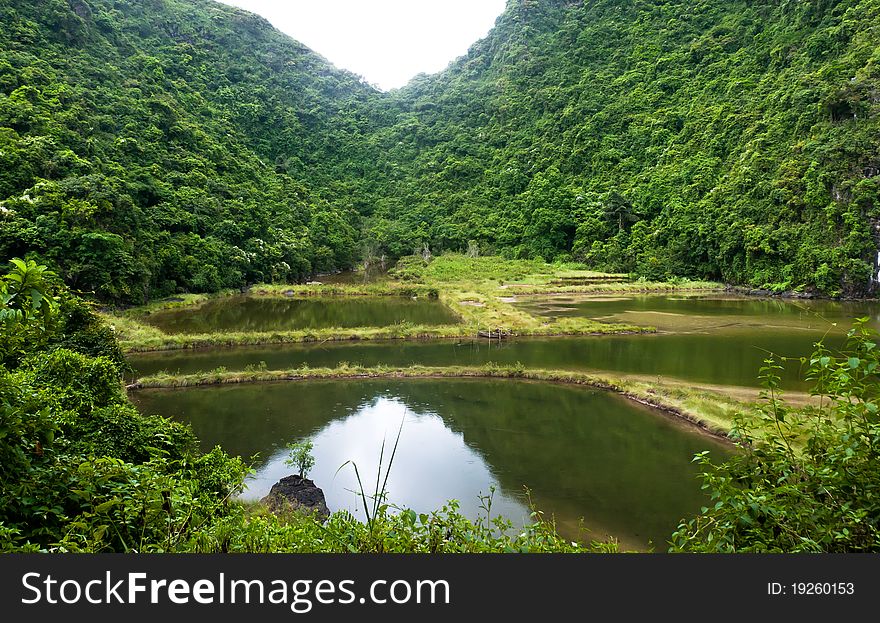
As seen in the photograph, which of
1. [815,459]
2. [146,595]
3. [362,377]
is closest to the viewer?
[146,595]

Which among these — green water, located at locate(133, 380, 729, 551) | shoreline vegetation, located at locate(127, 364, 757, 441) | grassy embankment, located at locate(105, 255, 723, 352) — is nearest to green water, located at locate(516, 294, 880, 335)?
grassy embankment, located at locate(105, 255, 723, 352)

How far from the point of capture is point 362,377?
883 inches

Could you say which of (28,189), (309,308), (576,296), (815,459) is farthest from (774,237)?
(28,189)

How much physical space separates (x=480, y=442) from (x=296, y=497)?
6275mm

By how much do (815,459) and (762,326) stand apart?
34.1 metres

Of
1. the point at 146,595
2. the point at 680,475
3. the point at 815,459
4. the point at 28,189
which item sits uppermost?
the point at 28,189

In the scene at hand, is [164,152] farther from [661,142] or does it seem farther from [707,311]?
[661,142]

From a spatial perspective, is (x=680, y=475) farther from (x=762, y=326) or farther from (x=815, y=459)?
(x=762, y=326)

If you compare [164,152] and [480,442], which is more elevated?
[164,152]

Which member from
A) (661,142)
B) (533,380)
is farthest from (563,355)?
(661,142)

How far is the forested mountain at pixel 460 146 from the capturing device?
4725 centimetres

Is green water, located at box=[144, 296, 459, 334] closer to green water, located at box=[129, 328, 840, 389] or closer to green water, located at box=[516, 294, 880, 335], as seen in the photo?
green water, located at box=[129, 328, 840, 389]

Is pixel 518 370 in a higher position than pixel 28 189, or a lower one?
lower

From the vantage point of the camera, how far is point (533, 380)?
2184cm
